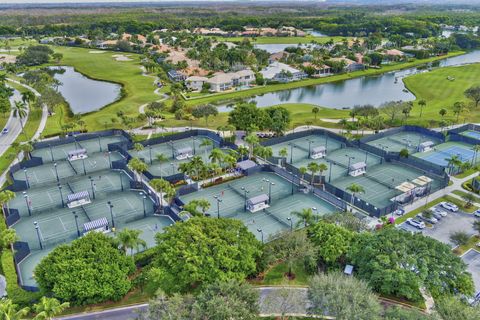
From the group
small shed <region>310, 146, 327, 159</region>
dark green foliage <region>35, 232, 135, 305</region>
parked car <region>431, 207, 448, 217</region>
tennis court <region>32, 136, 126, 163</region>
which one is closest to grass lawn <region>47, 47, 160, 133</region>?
tennis court <region>32, 136, 126, 163</region>

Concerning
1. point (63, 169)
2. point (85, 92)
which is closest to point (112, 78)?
point (85, 92)

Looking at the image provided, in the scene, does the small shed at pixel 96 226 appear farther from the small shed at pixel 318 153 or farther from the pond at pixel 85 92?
the pond at pixel 85 92

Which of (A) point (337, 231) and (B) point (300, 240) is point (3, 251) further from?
(A) point (337, 231)

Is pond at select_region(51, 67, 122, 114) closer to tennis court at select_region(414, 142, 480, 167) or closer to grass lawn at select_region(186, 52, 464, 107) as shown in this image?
grass lawn at select_region(186, 52, 464, 107)

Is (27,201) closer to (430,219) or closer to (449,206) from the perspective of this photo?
(430,219)

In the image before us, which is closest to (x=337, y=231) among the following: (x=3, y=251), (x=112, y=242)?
(x=112, y=242)

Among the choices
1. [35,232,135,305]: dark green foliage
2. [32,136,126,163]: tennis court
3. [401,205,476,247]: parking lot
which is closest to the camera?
[35,232,135,305]: dark green foliage

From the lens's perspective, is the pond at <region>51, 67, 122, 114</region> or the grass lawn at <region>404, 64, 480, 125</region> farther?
the pond at <region>51, 67, 122, 114</region>
